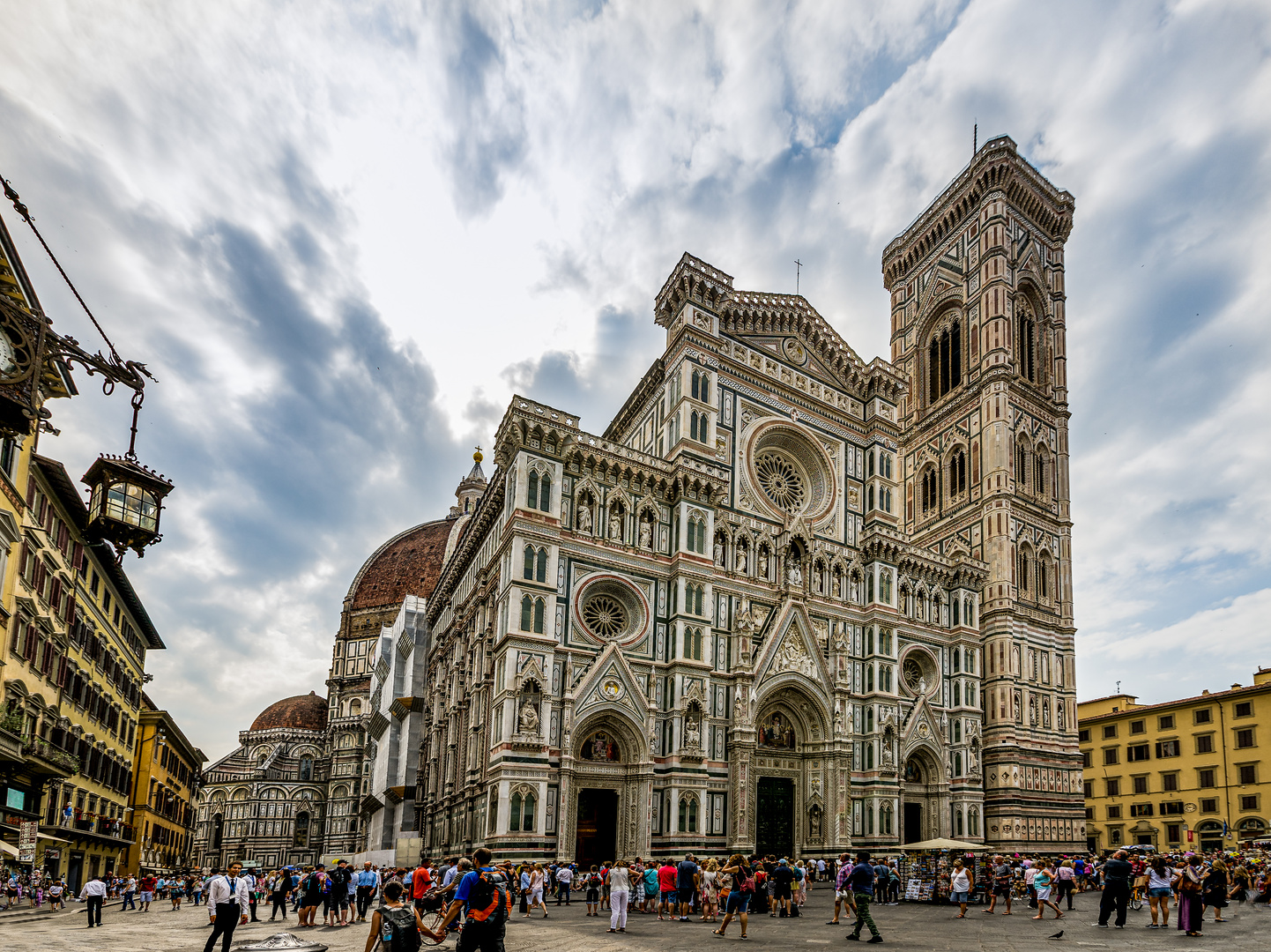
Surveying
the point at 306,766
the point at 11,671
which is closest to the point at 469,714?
the point at 11,671

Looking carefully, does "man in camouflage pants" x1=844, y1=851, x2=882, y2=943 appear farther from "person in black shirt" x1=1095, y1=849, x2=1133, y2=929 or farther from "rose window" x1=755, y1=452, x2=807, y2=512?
"rose window" x1=755, y1=452, x2=807, y2=512

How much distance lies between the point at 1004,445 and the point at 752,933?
40.7m

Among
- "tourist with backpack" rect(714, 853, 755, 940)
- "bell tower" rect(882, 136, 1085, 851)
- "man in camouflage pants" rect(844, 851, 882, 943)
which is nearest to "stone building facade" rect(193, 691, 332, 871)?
"bell tower" rect(882, 136, 1085, 851)

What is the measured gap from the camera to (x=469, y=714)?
38781 mm

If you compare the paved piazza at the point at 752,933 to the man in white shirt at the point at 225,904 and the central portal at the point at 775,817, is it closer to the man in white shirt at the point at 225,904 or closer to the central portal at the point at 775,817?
the man in white shirt at the point at 225,904

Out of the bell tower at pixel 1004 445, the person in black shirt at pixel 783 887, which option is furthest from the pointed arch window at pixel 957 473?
the person in black shirt at pixel 783 887

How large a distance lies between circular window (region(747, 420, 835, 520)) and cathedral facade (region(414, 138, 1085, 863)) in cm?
12

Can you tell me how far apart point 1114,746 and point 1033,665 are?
63.1ft

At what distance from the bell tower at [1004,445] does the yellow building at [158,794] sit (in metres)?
49.6

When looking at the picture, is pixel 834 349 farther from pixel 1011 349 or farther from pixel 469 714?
pixel 469 714

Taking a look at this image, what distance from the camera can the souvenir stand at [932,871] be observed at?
97.7 feet

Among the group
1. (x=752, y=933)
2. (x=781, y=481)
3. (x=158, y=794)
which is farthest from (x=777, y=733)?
(x=158, y=794)

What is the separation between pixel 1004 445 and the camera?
176 feet

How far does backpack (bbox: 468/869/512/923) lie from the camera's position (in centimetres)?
1021
